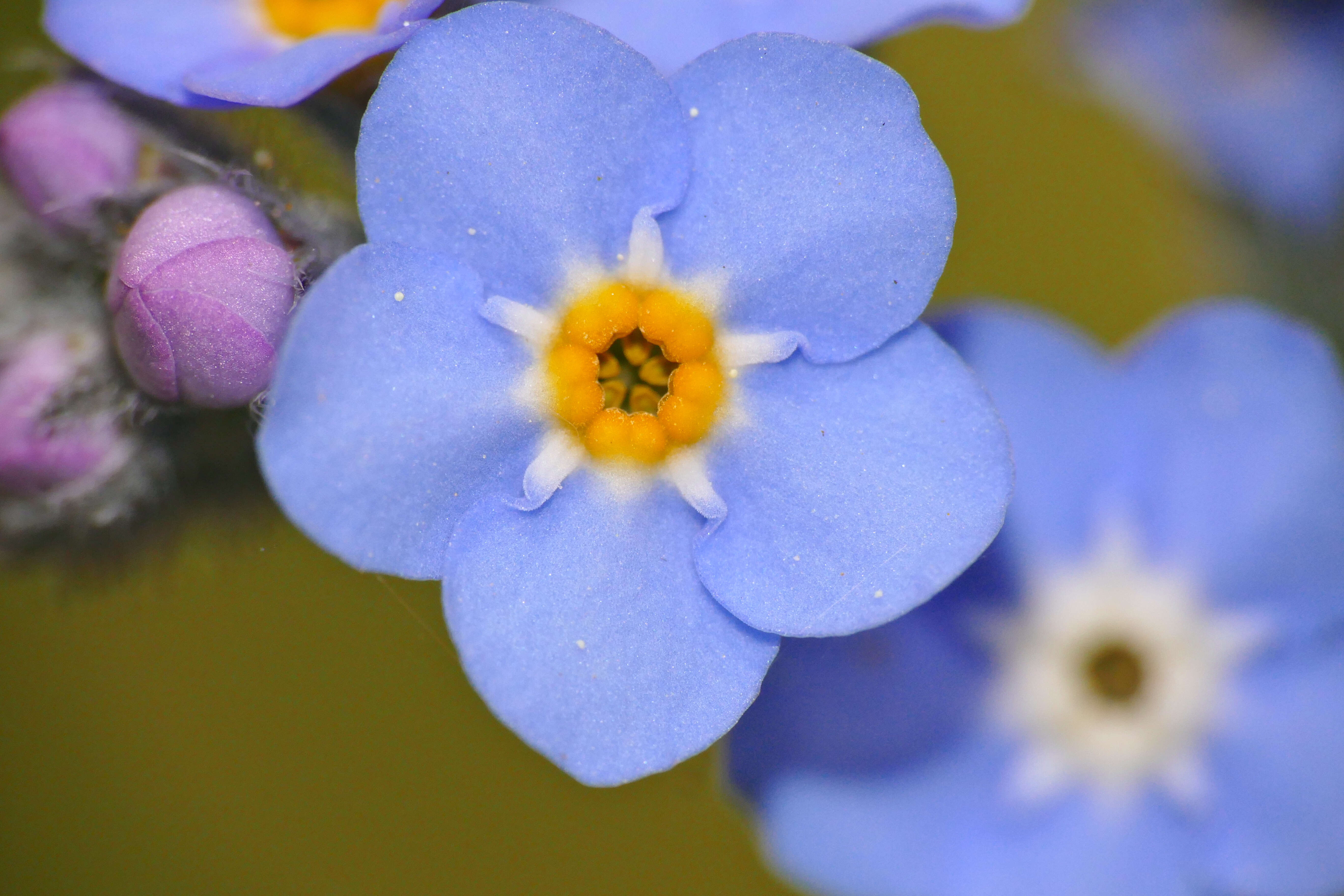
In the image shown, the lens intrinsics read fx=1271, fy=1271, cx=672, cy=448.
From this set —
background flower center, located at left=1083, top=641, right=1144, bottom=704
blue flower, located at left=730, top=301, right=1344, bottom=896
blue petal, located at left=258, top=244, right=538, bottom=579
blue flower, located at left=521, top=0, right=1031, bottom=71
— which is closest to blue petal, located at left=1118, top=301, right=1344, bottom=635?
blue flower, located at left=730, top=301, right=1344, bottom=896

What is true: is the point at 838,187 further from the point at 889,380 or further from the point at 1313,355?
the point at 1313,355

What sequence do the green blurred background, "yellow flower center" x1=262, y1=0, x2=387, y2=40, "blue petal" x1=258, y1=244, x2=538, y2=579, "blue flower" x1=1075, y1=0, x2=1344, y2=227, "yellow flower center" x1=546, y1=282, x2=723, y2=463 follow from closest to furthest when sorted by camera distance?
1. "blue petal" x1=258, y1=244, x2=538, y2=579
2. "yellow flower center" x1=546, y1=282, x2=723, y2=463
3. "yellow flower center" x1=262, y1=0, x2=387, y2=40
4. "blue flower" x1=1075, y1=0, x2=1344, y2=227
5. the green blurred background

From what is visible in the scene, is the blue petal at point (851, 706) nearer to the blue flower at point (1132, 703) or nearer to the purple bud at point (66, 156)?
the blue flower at point (1132, 703)

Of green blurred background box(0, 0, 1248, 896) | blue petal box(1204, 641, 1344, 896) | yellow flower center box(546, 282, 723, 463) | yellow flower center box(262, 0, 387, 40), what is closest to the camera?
yellow flower center box(546, 282, 723, 463)

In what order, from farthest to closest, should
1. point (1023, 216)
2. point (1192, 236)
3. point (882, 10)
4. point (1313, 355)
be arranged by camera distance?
point (1023, 216) → point (1192, 236) → point (1313, 355) → point (882, 10)

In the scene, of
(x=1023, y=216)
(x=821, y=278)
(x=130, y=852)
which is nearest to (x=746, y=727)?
(x=821, y=278)

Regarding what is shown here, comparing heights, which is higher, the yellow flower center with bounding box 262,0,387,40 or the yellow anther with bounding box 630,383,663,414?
the yellow flower center with bounding box 262,0,387,40

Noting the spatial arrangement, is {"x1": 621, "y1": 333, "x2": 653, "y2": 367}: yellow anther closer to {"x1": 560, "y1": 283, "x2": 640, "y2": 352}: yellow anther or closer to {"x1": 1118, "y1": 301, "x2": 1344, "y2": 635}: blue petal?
{"x1": 560, "y1": 283, "x2": 640, "y2": 352}: yellow anther

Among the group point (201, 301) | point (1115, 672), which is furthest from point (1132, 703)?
point (201, 301)
